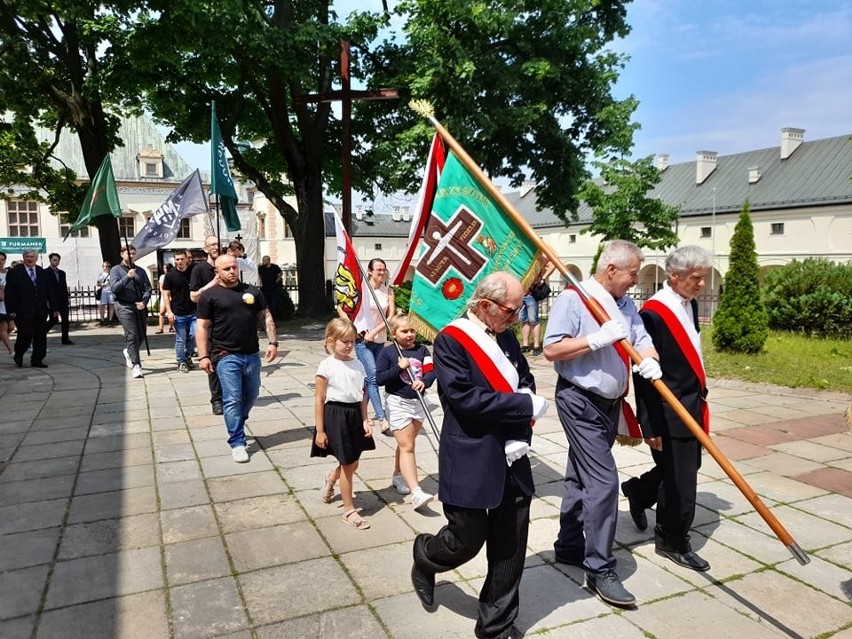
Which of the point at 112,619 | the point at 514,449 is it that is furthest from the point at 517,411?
the point at 112,619

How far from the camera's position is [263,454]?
248 inches

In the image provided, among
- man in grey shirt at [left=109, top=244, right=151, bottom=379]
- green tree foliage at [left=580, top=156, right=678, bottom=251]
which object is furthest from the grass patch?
green tree foliage at [left=580, top=156, right=678, bottom=251]

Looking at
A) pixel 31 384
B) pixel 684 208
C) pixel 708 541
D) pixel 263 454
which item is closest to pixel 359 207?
pixel 31 384

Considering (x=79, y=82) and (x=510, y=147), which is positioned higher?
(x=79, y=82)

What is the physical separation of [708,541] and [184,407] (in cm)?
624

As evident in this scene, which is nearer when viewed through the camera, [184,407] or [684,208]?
[184,407]

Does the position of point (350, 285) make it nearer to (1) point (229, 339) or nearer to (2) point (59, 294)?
(1) point (229, 339)

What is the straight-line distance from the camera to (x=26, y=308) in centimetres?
1127

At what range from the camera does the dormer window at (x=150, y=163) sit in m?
52.4

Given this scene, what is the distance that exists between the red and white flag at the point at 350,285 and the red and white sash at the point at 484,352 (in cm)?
318

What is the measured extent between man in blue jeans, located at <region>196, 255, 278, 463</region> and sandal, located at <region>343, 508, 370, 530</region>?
175cm

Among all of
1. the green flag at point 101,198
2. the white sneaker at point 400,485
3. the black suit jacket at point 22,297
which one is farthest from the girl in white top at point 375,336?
the black suit jacket at point 22,297

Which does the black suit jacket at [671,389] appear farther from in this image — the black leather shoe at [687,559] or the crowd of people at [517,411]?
the black leather shoe at [687,559]

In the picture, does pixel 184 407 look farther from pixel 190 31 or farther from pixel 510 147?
pixel 510 147
